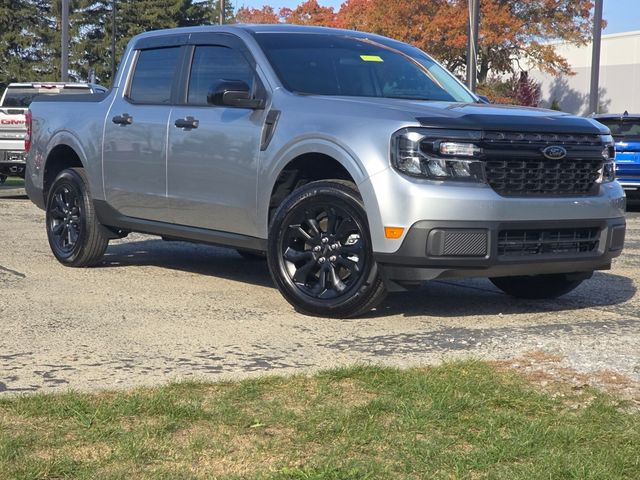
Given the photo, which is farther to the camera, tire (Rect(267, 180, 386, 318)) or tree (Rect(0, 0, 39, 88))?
tree (Rect(0, 0, 39, 88))

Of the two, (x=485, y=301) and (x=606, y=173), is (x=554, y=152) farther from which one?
(x=485, y=301)

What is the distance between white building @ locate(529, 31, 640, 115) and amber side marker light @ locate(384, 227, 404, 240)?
50.8 m

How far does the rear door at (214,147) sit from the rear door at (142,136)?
0.49 feet

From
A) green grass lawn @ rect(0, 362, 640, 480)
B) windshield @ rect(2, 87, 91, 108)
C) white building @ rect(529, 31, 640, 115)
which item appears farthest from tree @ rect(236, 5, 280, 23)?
green grass lawn @ rect(0, 362, 640, 480)

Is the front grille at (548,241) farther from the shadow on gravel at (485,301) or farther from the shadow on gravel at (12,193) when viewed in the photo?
the shadow on gravel at (12,193)

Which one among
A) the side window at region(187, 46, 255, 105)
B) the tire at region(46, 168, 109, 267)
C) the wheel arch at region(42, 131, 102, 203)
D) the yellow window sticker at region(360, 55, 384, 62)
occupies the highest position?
the yellow window sticker at region(360, 55, 384, 62)

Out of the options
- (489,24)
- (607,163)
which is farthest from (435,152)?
(489,24)

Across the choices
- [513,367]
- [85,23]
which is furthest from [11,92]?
[85,23]

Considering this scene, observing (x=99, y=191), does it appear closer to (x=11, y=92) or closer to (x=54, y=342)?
(x=54, y=342)

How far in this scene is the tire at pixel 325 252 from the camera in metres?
6.45

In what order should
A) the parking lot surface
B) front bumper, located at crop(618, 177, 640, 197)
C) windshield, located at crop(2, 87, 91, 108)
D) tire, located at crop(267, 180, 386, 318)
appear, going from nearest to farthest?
the parking lot surface < tire, located at crop(267, 180, 386, 318) < front bumper, located at crop(618, 177, 640, 197) < windshield, located at crop(2, 87, 91, 108)

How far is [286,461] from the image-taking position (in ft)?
12.4

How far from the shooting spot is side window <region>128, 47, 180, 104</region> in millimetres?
8125

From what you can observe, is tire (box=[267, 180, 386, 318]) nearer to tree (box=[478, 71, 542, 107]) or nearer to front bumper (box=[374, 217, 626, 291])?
front bumper (box=[374, 217, 626, 291])
